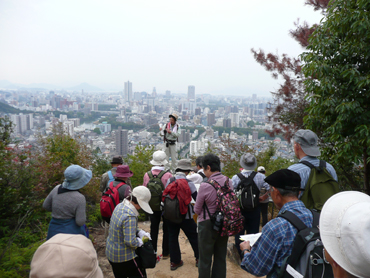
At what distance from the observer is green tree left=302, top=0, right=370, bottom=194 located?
3.86 m

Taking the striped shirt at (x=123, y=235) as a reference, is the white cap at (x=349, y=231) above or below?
above

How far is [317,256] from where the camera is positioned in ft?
5.50

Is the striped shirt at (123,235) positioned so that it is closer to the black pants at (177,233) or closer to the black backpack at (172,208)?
the black backpack at (172,208)

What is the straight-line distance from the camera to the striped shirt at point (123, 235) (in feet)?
9.12

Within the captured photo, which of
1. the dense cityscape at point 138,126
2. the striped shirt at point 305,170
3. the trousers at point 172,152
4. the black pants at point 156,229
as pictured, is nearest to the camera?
the striped shirt at point 305,170

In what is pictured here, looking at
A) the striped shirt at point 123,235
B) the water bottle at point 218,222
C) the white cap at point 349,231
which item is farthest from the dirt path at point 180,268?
the white cap at point 349,231

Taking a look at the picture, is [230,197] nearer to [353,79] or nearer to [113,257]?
[113,257]

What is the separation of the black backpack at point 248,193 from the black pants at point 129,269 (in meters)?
1.77

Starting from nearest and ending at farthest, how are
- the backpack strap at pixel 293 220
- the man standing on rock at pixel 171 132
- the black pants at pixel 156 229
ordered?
the backpack strap at pixel 293 220
the black pants at pixel 156 229
the man standing on rock at pixel 171 132

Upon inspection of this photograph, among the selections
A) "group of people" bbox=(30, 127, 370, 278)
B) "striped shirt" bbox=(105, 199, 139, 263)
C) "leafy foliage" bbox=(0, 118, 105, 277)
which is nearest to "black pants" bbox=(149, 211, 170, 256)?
"group of people" bbox=(30, 127, 370, 278)

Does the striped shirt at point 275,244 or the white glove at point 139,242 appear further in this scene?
the white glove at point 139,242

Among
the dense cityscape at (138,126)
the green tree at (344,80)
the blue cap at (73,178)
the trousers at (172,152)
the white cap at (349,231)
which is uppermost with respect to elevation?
the green tree at (344,80)

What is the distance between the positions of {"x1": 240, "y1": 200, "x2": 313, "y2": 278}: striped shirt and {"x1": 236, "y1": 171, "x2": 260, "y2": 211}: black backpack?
1.84 meters

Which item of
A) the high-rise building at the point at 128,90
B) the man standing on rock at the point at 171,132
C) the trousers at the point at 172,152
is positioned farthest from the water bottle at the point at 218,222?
the high-rise building at the point at 128,90
